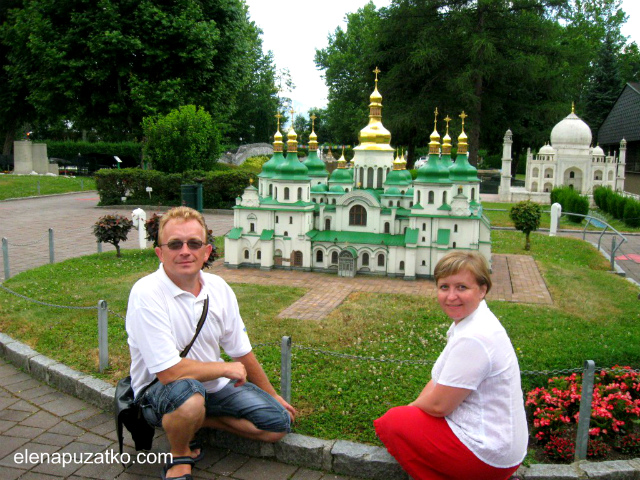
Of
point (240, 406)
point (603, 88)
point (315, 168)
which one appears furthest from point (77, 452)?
point (603, 88)

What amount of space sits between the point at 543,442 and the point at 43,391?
5.84 m

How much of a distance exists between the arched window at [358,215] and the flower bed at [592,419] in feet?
29.3

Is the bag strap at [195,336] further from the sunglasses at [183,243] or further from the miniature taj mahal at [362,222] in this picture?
the miniature taj mahal at [362,222]

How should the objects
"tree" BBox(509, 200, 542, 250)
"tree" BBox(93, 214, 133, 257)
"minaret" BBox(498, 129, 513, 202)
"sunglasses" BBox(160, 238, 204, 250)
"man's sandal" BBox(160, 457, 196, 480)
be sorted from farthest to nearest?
1. "minaret" BBox(498, 129, 513, 202)
2. "tree" BBox(509, 200, 542, 250)
3. "tree" BBox(93, 214, 133, 257)
4. "sunglasses" BBox(160, 238, 204, 250)
5. "man's sandal" BBox(160, 457, 196, 480)

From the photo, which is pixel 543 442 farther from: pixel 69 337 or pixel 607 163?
pixel 607 163

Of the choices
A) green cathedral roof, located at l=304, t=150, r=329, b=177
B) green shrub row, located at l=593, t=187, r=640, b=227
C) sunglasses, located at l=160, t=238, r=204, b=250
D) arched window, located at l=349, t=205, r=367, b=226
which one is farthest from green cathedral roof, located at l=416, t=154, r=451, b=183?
green shrub row, located at l=593, t=187, r=640, b=227

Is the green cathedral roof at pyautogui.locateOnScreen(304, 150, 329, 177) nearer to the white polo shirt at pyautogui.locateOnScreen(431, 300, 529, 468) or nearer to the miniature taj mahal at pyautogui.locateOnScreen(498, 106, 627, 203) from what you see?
the white polo shirt at pyautogui.locateOnScreen(431, 300, 529, 468)

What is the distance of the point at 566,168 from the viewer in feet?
128

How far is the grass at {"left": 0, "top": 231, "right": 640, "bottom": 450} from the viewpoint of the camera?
6.73 m

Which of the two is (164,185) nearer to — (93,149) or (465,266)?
(93,149)

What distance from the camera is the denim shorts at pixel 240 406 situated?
480 centimetres

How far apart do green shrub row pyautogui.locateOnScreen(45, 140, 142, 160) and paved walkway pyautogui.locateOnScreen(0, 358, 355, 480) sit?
122ft

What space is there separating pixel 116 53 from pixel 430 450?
31.7 meters

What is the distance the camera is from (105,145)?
44469 mm
